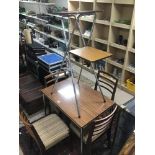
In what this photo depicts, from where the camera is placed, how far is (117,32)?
3205mm

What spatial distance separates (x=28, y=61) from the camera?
347 cm

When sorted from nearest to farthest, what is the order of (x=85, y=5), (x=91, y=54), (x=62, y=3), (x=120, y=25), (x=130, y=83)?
1. (x=91, y=54)
2. (x=120, y=25)
3. (x=130, y=83)
4. (x=85, y=5)
5. (x=62, y=3)

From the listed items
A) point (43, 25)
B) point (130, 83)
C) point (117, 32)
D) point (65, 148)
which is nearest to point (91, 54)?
point (65, 148)

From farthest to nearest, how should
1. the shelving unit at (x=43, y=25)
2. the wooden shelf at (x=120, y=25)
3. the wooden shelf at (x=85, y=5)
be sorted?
the shelving unit at (x=43, y=25) < the wooden shelf at (x=85, y=5) < the wooden shelf at (x=120, y=25)

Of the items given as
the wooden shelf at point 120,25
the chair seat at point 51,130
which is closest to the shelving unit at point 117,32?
the wooden shelf at point 120,25

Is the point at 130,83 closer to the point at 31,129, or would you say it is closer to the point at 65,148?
the point at 65,148

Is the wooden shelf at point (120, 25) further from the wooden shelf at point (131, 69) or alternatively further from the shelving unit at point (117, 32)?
the wooden shelf at point (131, 69)

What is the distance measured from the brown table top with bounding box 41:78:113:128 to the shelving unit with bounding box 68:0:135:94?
4.32 feet

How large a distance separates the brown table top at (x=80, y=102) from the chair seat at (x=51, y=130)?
0.33 metres

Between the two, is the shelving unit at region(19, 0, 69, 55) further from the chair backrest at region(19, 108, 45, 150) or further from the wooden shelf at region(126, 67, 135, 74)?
the chair backrest at region(19, 108, 45, 150)

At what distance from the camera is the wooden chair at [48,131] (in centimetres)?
170

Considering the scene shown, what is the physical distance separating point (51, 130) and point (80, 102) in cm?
48

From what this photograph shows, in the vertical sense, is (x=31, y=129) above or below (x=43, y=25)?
below
